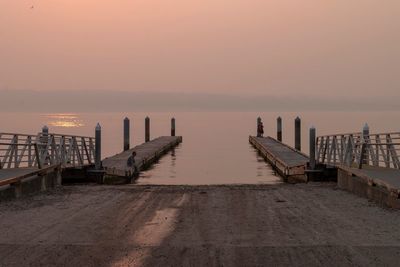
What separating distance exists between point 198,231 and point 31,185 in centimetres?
720

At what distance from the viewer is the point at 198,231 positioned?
30.3 feet

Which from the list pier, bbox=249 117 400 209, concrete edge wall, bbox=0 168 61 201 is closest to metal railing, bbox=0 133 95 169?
concrete edge wall, bbox=0 168 61 201

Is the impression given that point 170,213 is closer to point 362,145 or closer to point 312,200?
point 312,200

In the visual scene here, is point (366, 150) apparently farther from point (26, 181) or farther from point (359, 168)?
point (26, 181)

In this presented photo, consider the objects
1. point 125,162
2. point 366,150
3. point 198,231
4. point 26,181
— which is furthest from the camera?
point 125,162

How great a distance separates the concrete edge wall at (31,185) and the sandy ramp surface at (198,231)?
0.38 m

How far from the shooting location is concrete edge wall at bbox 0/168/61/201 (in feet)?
42.8

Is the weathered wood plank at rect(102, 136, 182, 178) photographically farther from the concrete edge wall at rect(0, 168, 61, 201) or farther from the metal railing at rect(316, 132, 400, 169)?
the metal railing at rect(316, 132, 400, 169)

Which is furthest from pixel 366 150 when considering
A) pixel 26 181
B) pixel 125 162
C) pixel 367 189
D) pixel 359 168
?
pixel 125 162

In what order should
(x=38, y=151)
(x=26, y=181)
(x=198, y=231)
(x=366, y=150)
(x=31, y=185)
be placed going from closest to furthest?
(x=198, y=231), (x=26, y=181), (x=31, y=185), (x=38, y=151), (x=366, y=150)

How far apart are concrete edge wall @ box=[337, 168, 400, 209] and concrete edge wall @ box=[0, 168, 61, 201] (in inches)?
344

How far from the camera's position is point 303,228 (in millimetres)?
9484

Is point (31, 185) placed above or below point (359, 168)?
below

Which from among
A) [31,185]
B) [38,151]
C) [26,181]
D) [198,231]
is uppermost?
[38,151]
